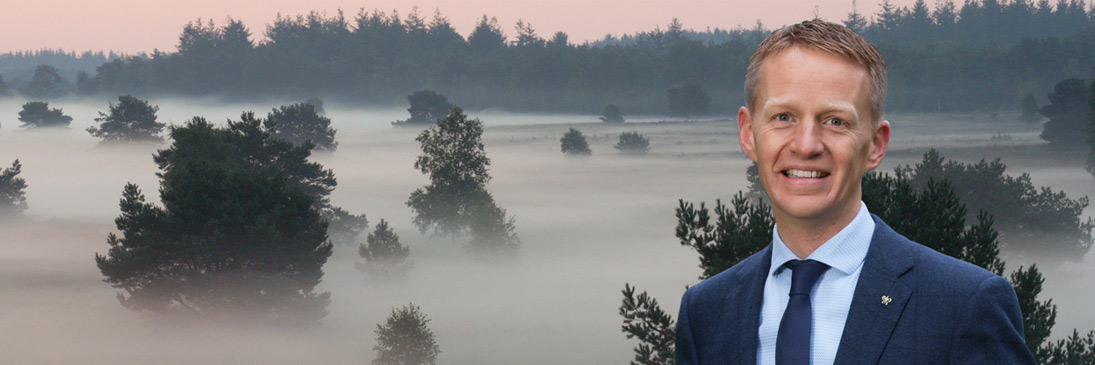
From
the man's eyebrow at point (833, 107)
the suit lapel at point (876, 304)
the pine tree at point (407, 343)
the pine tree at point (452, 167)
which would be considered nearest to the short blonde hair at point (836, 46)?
the man's eyebrow at point (833, 107)

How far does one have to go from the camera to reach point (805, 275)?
466 centimetres

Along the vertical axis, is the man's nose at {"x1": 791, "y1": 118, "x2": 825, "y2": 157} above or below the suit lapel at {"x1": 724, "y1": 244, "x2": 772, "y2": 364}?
above

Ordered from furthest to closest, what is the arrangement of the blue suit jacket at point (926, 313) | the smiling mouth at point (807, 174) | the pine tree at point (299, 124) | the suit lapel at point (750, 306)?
the pine tree at point (299, 124)
the suit lapel at point (750, 306)
the smiling mouth at point (807, 174)
the blue suit jacket at point (926, 313)

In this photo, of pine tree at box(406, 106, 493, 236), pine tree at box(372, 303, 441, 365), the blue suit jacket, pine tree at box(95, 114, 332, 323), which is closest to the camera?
the blue suit jacket

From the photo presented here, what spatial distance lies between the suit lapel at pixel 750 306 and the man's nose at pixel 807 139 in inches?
30.5

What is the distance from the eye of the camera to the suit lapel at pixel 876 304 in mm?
4492

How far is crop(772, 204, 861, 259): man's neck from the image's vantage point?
4.64 m

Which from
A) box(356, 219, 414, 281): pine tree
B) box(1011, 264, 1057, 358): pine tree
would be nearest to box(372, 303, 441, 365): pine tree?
box(356, 219, 414, 281): pine tree

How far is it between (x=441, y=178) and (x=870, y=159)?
339 feet

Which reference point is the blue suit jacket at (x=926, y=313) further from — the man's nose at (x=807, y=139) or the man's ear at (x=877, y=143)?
the man's nose at (x=807, y=139)

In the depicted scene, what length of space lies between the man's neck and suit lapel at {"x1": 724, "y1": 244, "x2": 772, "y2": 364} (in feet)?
1.16

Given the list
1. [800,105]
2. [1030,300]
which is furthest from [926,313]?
[1030,300]

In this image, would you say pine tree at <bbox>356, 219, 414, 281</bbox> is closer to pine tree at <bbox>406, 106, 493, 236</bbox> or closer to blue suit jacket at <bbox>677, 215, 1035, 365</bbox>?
pine tree at <bbox>406, 106, 493, 236</bbox>

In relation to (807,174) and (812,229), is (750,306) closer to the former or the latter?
(812,229)
